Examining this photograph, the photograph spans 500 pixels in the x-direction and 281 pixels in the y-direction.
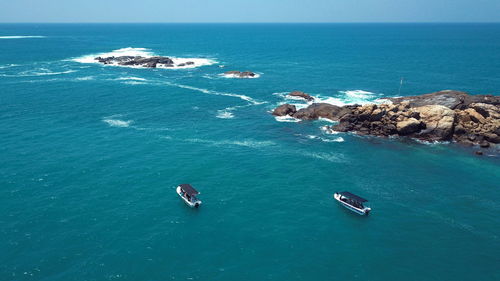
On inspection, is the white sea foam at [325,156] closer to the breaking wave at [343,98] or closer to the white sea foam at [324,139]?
the white sea foam at [324,139]

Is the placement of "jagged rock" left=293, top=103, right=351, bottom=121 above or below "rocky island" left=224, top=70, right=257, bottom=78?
below

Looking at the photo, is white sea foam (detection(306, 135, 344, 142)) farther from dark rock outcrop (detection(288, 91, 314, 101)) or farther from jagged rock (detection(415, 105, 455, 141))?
dark rock outcrop (detection(288, 91, 314, 101))

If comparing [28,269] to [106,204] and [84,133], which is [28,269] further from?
[84,133]

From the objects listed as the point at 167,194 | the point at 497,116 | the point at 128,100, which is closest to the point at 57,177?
the point at 167,194

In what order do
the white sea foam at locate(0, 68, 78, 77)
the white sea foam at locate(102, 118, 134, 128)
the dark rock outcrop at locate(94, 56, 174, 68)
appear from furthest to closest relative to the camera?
the dark rock outcrop at locate(94, 56, 174, 68) < the white sea foam at locate(0, 68, 78, 77) < the white sea foam at locate(102, 118, 134, 128)

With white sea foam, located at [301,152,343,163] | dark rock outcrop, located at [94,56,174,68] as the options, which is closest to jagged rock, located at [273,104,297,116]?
white sea foam, located at [301,152,343,163]

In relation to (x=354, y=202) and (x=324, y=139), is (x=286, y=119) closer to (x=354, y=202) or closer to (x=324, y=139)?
(x=324, y=139)

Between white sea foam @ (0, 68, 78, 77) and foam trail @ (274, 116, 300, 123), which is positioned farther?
white sea foam @ (0, 68, 78, 77)
